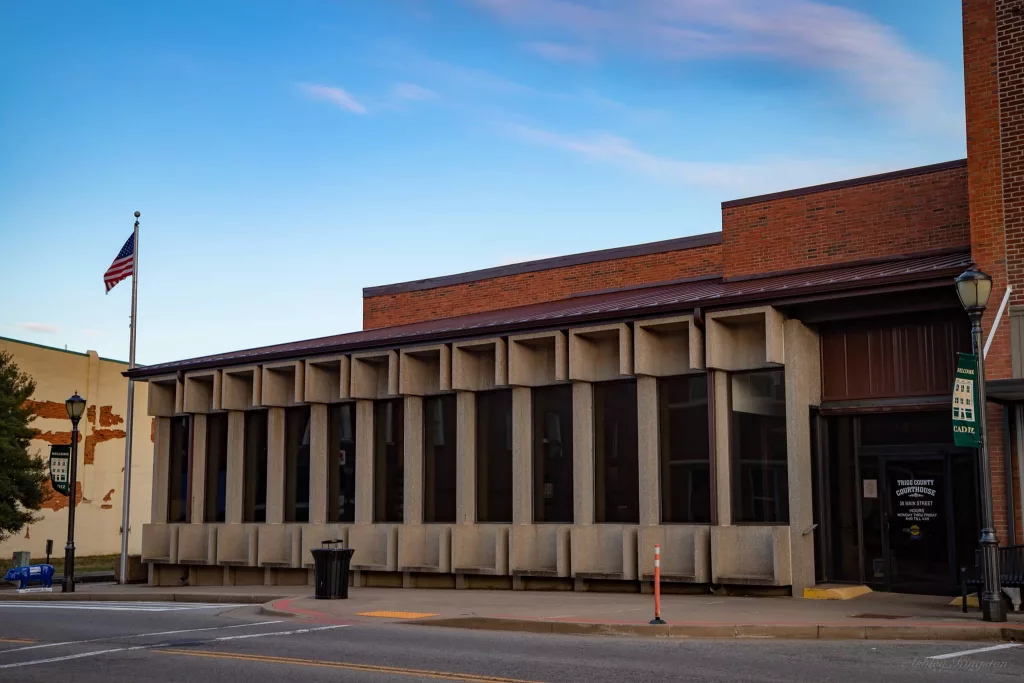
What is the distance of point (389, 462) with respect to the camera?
2614 centimetres

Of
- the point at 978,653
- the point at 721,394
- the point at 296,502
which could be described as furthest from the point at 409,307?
the point at 978,653

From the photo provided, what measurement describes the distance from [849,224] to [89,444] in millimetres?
39191

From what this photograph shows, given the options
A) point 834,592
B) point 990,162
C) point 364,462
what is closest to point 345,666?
point 834,592

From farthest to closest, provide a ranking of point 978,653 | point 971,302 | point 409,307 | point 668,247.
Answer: point 409,307 < point 668,247 < point 971,302 < point 978,653

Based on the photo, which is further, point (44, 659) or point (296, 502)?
point (296, 502)

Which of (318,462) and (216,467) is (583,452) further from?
(216,467)

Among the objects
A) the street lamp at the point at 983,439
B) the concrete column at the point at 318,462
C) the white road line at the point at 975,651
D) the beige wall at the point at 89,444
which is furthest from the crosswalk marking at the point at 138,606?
the beige wall at the point at 89,444

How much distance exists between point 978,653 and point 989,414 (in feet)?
20.0

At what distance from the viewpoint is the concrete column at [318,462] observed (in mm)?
27000

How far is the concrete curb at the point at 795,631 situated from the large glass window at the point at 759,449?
18.5ft

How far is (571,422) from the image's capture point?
902 inches

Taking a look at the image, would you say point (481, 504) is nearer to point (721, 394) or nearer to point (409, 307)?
point (721, 394)

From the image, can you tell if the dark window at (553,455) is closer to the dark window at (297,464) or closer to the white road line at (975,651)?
the dark window at (297,464)

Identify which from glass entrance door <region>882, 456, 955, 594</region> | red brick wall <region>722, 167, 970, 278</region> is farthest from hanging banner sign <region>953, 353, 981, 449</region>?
red brick wall <region>722, 167, 970, 278</region>
